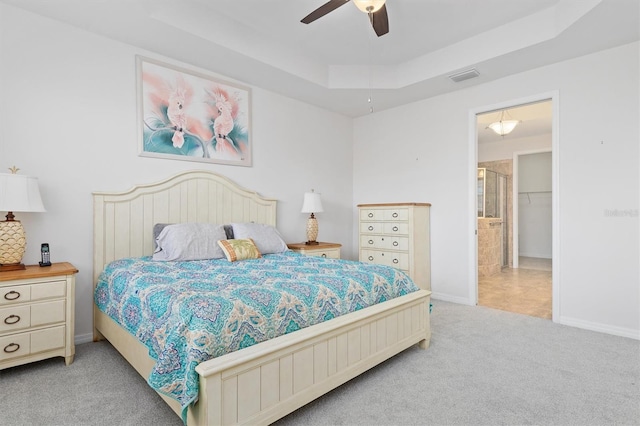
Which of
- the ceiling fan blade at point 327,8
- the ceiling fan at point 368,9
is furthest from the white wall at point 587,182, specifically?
the ceiling fan blade at point 327,8

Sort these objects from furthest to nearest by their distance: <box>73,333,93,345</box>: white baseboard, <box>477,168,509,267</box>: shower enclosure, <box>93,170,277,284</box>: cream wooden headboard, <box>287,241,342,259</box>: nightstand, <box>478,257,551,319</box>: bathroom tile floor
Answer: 1. <box>477,168,509,267</box>: shower enclosure
2. <box>287,241,342,259</box>: nightstand
3. <box>478,257,551,319</box>: bathroom tile floor
4. <box>93,170,277,284</box>: cream wooden headboard
5. <box>73,333,93,345</box>: white baseboard

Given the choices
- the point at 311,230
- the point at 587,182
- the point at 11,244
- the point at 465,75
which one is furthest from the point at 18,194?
the point at 587,182

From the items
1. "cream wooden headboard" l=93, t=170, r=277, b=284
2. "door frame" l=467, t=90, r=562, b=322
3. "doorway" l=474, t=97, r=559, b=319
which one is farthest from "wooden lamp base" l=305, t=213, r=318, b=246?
"doorway" l=474, t=97, r=559, b=319

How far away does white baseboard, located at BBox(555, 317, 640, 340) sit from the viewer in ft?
9.80

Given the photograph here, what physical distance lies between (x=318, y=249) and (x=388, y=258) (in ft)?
2.99

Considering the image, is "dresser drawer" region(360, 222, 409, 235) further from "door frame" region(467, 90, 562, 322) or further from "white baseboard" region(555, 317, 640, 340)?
"white baseboard" region(555, 317, 640, 340)

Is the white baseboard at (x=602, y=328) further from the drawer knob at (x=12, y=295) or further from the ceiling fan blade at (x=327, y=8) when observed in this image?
the drawer knob at (x=12, y=295)

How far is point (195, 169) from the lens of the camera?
3.55 metres

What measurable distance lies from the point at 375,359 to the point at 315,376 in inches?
20.9

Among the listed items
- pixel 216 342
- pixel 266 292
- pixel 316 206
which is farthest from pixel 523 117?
pixel 216 342

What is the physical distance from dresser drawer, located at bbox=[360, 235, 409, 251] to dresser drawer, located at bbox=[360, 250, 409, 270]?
2.6 inches

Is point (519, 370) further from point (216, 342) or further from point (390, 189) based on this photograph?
point (390, 189)

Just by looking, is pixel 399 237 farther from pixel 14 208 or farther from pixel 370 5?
pixel 14 208

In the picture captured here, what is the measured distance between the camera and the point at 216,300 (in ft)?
5.33
